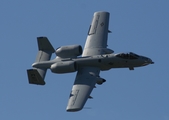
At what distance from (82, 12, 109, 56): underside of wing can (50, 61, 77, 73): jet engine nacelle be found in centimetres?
342

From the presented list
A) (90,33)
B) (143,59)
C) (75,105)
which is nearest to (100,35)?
(90,33)

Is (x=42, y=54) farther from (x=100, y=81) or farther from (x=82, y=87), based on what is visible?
(x=100, y=81)

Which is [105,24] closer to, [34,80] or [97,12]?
[97,12]

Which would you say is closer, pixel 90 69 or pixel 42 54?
pixel 90 69

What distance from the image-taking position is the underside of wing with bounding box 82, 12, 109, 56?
8494 cm

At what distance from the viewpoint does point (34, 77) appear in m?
81.2

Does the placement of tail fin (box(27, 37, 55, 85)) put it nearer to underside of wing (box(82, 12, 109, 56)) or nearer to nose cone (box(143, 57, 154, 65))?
underside of wing (box(82, 12, 109, 56))

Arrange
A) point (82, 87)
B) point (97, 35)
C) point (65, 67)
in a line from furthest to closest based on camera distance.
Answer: point (97, 35) → point (65, 67) → point (82, 87)

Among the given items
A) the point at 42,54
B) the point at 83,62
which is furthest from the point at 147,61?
the point at 42,54

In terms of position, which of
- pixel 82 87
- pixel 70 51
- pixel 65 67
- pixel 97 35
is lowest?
pixel 82 87

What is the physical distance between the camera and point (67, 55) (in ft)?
274

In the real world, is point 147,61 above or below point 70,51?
below

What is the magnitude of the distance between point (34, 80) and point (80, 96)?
663 cm

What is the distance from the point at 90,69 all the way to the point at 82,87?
345cm
